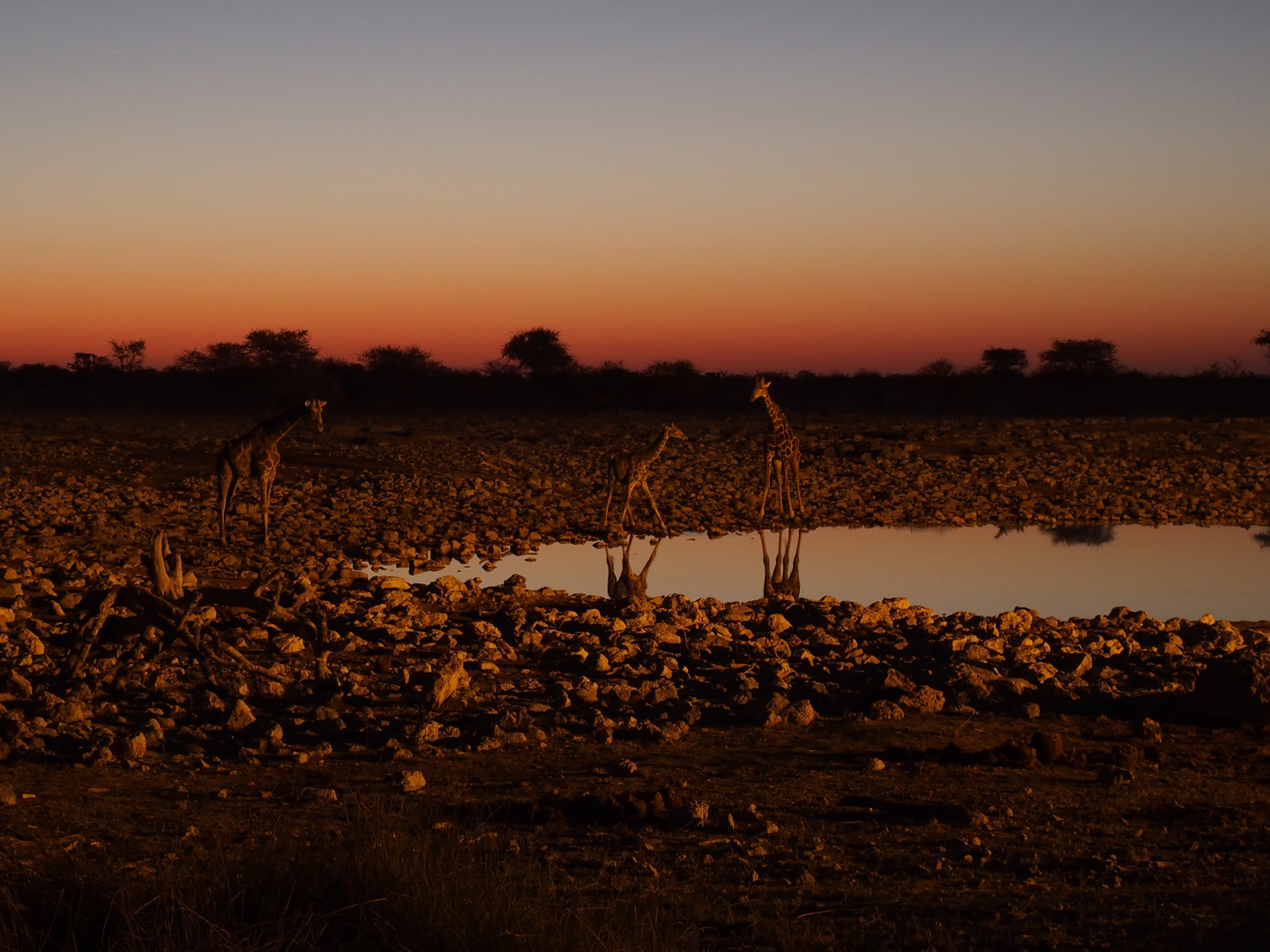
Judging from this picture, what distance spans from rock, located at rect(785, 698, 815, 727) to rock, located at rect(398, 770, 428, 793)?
2.26 m

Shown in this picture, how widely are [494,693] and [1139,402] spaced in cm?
6082

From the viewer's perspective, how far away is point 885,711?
7602 mm

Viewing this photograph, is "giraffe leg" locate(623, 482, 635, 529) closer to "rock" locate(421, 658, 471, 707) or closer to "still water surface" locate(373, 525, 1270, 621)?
"still water surface" locate(373, 525, 1270, 621)

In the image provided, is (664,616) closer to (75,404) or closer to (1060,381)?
(75,404)

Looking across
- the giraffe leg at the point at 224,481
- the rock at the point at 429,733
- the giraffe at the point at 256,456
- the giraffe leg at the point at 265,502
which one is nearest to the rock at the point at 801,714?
the rock at the point at 429,733

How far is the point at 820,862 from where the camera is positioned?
5242 mm

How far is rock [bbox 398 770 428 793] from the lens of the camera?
6.13 metres

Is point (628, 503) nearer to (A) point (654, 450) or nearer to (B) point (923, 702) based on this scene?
(A) point (654, 450)

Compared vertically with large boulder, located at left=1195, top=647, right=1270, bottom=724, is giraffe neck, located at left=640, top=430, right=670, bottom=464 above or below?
above

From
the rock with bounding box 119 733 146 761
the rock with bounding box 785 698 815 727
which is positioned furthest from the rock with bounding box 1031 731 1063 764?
the rock with bounding box 119 733 146 761

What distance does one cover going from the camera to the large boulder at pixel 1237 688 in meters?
7.34

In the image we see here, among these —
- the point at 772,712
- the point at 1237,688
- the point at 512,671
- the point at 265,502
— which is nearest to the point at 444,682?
the point at 512,671

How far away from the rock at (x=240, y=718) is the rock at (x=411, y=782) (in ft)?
4.79

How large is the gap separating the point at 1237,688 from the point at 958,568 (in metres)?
7.96
